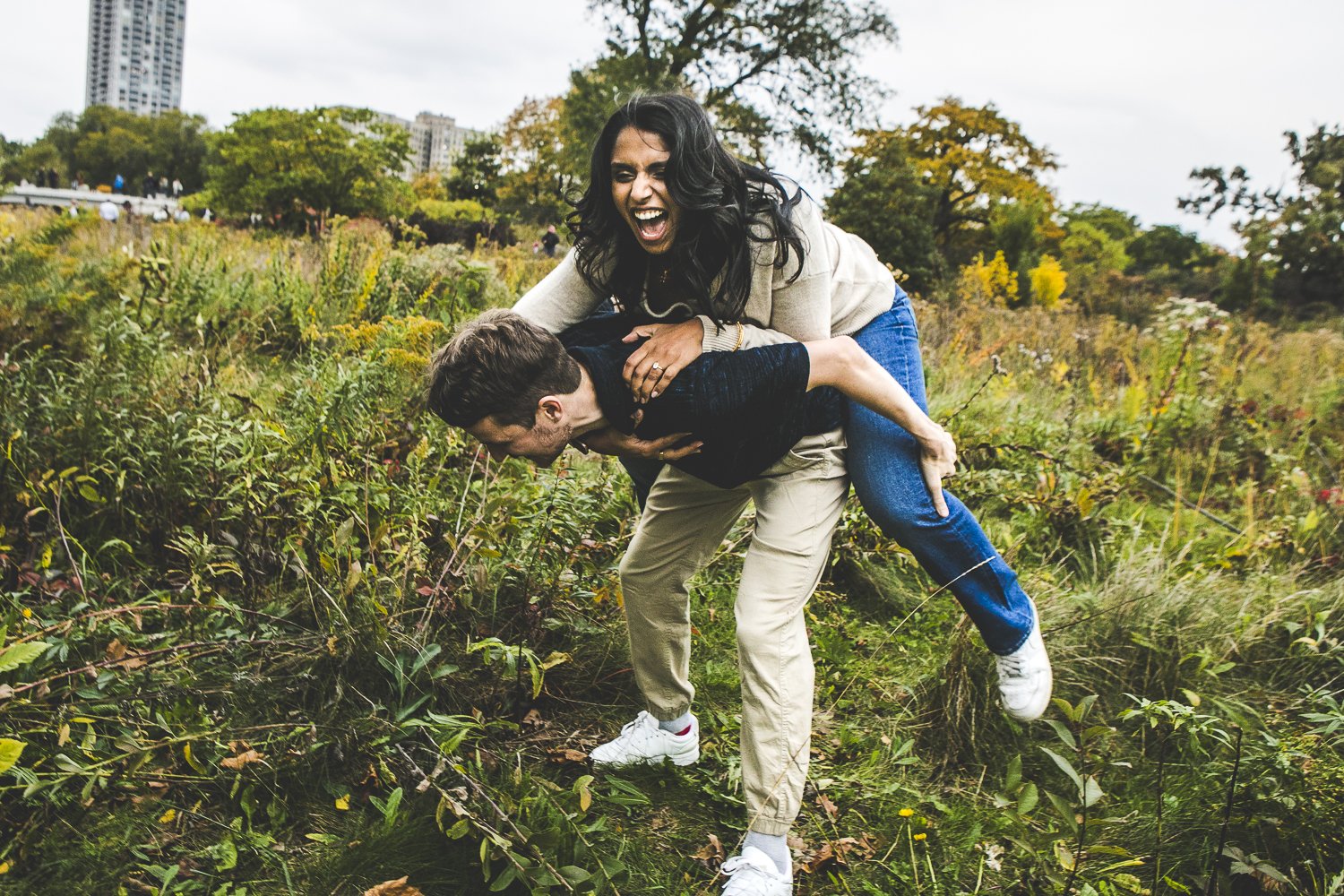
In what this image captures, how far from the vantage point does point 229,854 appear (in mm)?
1919

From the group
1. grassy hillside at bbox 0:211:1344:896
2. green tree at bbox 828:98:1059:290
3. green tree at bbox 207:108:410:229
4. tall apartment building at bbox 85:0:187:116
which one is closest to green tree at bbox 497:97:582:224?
green tree at bbox 828:98:1059:290

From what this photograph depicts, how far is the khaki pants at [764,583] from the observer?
198cm

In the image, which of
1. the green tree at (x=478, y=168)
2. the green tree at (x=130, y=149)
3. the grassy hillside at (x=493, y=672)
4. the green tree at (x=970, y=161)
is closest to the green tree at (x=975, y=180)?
the green tree at (x=970, y=161)

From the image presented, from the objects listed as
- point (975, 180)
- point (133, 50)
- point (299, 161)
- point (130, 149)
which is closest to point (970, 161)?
point (975, 180)

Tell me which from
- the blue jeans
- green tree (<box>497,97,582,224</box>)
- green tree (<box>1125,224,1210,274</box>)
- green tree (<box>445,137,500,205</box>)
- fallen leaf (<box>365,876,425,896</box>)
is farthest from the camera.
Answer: green tree (<box>1125,224,1210,274</box>)

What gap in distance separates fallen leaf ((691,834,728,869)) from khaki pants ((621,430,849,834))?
255mm

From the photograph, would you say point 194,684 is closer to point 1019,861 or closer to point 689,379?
point 689,379

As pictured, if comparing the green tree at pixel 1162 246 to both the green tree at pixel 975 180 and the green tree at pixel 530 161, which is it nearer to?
the green tree at pixel 975 180

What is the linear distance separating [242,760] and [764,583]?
133 cm

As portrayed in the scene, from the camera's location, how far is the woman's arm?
6.31 feet

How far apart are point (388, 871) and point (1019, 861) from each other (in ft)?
5.19

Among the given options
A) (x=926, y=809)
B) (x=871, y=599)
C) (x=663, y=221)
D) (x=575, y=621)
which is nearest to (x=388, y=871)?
(x=575, y=621)

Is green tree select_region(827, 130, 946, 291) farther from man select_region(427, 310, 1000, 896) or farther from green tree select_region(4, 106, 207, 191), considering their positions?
green tree select_region(4, 106, 207, 191)

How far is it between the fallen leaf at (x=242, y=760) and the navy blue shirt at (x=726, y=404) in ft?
3.92
